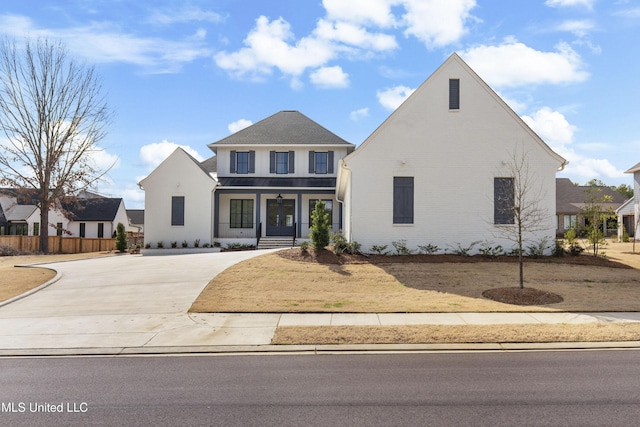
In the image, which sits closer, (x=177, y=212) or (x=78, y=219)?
(x=177, y=212)

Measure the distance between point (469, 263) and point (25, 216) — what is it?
5175 cm

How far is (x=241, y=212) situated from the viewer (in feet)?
99.7

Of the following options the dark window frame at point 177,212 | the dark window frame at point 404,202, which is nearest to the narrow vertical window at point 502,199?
the dark window frame at point 404,202

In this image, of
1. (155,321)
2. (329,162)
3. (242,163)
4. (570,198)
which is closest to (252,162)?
(242,163)

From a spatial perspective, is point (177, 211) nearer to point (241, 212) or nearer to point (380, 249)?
point (241, 212)

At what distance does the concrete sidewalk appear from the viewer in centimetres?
897

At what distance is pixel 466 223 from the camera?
19.9 meters

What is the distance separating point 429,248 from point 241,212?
14.5 metres

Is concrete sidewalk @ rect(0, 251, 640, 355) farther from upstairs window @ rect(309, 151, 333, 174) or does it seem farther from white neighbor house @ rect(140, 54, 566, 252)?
upstairs window @ rect(309, 151, 333, 174)

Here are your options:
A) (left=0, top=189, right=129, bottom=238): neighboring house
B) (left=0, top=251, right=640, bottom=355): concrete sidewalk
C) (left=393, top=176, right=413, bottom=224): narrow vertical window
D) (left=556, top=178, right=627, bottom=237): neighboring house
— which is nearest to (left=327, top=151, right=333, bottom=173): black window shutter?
(left=393, top=176, right=413, bottom=224): narrow vertical window

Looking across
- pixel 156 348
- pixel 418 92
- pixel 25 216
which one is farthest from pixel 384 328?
pixel 25 216

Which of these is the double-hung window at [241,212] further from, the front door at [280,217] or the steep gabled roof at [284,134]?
the steep gabled roof at [284,134]

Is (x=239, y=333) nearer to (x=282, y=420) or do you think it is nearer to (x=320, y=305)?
(x=320, y=305)

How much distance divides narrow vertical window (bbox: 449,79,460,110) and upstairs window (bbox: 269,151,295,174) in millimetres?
13934
